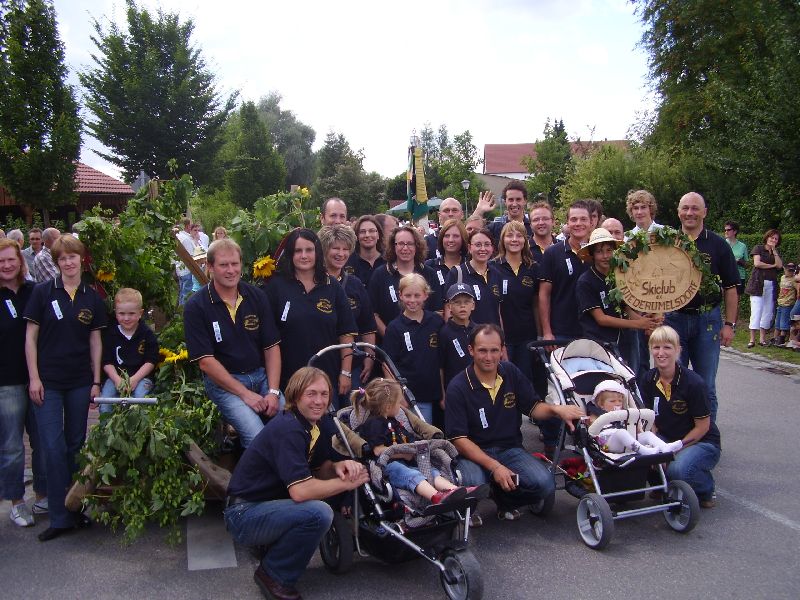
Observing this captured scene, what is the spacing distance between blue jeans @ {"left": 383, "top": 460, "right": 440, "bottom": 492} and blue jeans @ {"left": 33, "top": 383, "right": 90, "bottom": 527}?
7.67 ft

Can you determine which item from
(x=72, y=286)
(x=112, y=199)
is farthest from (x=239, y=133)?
(x=72, y=286)

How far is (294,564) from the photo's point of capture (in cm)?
402

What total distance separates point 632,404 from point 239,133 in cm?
5184

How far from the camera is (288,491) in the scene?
4.11 m

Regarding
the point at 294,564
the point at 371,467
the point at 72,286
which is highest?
the point at 72,286

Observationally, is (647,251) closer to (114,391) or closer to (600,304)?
(600,304)

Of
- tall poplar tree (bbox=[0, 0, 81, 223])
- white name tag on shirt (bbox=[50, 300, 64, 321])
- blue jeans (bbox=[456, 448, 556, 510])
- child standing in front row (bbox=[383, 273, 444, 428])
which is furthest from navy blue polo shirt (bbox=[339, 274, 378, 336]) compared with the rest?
tall poplar tree (bbox=[0, 0, 81, 223])

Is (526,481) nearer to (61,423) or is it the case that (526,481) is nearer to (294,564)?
(294,564)

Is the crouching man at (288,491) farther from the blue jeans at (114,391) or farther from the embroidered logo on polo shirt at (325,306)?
the blue jeans at (114,391)

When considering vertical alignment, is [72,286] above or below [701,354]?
above

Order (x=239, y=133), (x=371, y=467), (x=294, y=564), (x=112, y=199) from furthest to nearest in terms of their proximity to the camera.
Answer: (x=239, y=133) < (x=112, y=199) < (x=371, y=467) < (x=294, y=564)

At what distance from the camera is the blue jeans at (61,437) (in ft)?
16.2

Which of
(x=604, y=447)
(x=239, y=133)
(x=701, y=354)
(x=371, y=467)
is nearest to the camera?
(x=371, y=467)

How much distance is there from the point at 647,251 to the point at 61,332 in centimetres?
466
